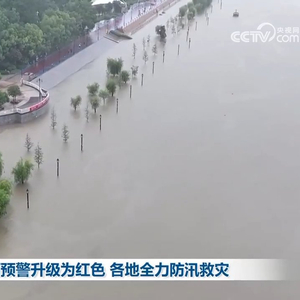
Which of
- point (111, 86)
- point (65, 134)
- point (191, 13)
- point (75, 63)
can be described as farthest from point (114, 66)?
point (191, 13)

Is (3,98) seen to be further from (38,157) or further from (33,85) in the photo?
(38,157)

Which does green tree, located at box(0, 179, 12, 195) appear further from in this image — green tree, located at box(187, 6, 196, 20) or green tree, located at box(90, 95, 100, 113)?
green tree, located at box(187, 6, 196, 20)

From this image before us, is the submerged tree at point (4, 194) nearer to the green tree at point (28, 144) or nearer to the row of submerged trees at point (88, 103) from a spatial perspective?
the row of submerged trees at point (88, 103)

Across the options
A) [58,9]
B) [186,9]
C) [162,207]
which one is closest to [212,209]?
[162,207]

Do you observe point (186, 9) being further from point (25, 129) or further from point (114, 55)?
point (25, 129)

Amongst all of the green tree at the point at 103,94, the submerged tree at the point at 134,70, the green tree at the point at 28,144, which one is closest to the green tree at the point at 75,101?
the green tree at the point at 103,94

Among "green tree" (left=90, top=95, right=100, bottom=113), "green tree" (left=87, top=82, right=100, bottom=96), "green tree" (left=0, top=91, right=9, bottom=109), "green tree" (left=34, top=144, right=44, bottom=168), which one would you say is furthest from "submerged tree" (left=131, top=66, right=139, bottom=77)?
"green tree" (left=34, top=144, right=44, bottom=168)
